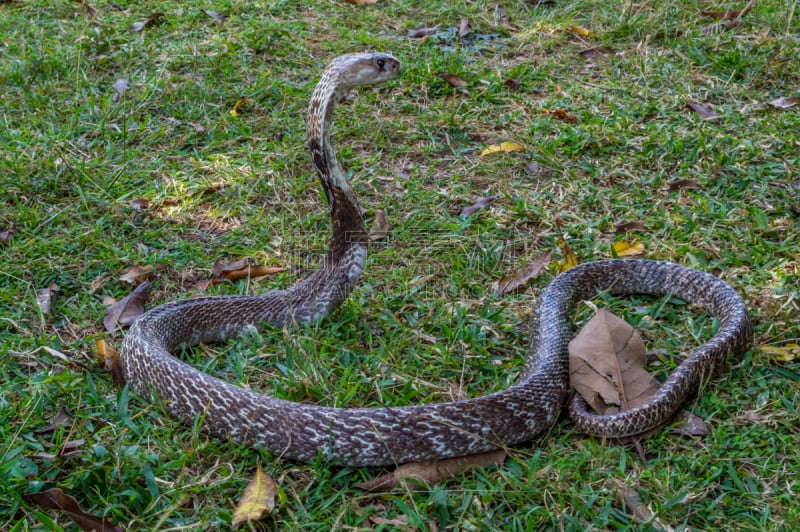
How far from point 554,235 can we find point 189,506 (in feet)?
10.0

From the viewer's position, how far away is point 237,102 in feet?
23.2

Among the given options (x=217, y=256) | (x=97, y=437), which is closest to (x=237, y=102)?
(x=217, y=256)

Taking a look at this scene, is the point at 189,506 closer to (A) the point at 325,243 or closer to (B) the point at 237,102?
(A) the point at 325,243

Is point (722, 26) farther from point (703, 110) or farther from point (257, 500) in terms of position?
point (257, 500)

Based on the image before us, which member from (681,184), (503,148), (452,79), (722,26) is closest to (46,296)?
(503,148)

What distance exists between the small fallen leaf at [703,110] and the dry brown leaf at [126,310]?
4.46m

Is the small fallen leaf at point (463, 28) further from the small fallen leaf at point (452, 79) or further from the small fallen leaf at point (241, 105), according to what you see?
the small fallen leaf at point (241, 105)

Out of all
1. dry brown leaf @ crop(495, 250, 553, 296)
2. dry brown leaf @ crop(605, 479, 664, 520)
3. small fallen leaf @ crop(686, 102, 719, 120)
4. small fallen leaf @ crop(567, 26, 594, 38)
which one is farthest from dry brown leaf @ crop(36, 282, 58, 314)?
small fallen leaf @ crop(567, 26, 594, 38)

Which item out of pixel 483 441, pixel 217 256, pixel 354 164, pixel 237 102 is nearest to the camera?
pixel 483 441

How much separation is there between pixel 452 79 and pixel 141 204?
9.43 feet

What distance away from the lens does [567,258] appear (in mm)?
5258

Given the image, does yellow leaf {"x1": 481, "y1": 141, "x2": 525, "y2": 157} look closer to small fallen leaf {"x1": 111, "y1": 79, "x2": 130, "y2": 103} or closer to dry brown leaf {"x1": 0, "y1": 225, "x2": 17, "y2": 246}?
small fallen leaf {"x1": 111, "y1": 79, "x2": 130, "y2": 103}

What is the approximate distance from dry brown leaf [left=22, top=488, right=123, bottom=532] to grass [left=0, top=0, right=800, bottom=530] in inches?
2.6

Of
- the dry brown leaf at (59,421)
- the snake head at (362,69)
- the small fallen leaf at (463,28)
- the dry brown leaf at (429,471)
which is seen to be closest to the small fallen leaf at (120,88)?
the small fallen leaf at (463,28)
